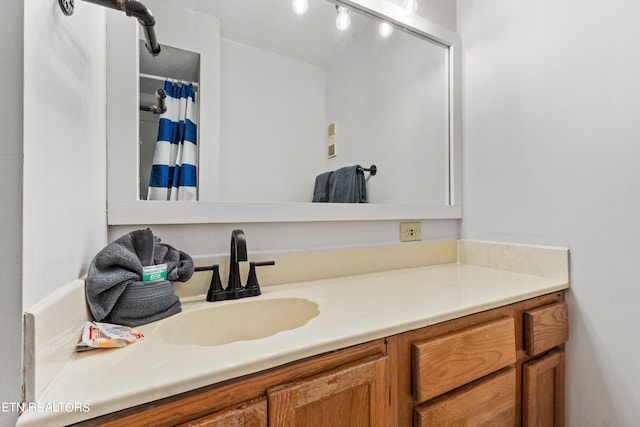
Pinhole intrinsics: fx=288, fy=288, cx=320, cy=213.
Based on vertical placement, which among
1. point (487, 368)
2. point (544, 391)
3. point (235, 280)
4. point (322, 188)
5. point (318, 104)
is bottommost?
point (544, 391)

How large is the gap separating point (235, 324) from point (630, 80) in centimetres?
134

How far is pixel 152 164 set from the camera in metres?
0.89

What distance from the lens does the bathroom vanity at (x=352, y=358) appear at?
1.43 feet

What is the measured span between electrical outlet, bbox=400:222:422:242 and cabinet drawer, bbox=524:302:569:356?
19.9 inches

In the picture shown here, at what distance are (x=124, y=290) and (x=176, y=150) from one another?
498 millimetres

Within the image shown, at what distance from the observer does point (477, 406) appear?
735mm

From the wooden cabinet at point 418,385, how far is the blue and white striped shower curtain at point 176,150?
63cm

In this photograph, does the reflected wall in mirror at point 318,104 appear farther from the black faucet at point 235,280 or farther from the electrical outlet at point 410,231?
the black faucet at point 235,280

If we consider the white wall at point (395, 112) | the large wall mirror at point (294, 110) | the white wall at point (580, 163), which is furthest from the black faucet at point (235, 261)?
the white wall at point (580, 163)

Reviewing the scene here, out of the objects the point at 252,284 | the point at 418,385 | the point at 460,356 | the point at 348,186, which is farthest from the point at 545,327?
the point at 252,284

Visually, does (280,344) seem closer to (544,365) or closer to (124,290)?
(124,290)

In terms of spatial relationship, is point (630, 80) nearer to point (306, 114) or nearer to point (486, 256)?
point (486, 256)

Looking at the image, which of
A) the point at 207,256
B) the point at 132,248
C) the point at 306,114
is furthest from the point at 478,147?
the point at 132,248

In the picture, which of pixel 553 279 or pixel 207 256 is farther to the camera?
pixel 553 279
